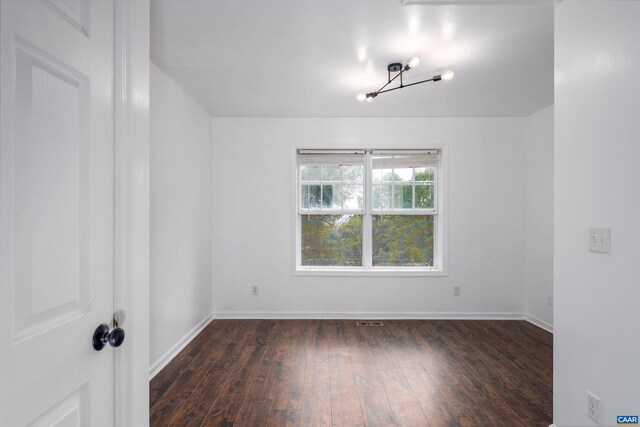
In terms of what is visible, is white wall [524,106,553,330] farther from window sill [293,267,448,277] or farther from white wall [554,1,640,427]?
white wall [554,1,640,427]

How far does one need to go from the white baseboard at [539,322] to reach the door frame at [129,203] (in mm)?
3957

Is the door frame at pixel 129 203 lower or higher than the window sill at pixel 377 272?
higher

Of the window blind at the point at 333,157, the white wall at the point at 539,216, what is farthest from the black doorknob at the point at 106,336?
the white wall at the point at 539,216

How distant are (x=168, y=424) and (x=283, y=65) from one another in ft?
8.78

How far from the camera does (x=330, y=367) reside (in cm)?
253

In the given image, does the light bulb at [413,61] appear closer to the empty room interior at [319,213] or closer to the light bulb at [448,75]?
the empty room interior at [319,213]

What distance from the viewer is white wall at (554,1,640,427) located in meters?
1.25

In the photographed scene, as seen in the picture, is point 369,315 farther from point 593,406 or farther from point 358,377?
point 593,406

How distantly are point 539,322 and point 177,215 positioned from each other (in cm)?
418

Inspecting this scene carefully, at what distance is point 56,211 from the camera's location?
2.64 feet

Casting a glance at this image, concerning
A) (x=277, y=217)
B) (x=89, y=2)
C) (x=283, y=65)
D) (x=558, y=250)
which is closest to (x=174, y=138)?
(x=283, y=65)

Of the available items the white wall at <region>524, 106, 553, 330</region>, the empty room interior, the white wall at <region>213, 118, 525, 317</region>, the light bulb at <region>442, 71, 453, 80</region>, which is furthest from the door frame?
the white wall at <region>524, 106, 553, 330</region>

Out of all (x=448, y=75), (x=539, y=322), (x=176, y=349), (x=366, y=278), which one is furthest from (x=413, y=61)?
(x=539, y=322)

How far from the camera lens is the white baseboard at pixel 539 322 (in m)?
3.35
